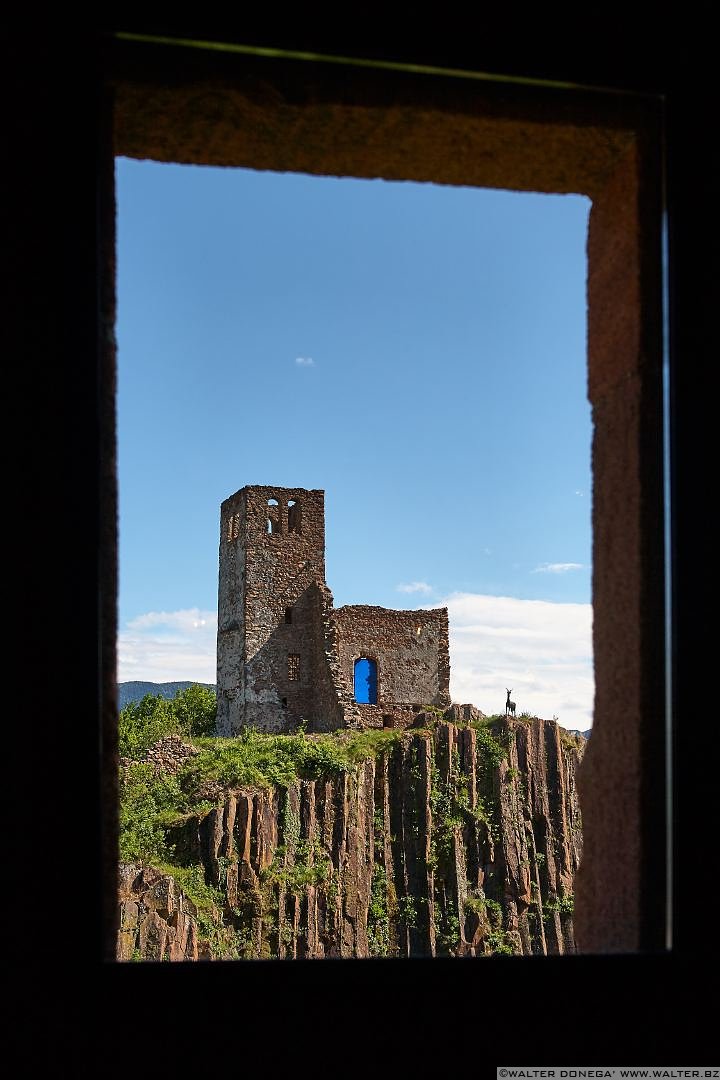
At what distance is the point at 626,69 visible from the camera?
1603 millimetres

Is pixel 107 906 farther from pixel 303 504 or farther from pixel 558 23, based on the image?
pixel 303 504

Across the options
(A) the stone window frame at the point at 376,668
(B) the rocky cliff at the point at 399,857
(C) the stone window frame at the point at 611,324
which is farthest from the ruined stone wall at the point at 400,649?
(C) the stone window frame at the point at 611,324

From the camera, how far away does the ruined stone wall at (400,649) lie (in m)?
24.9

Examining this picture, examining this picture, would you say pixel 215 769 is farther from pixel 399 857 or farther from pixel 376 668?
pixel 376 668

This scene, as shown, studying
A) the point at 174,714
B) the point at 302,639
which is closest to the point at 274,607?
the point at 302,639

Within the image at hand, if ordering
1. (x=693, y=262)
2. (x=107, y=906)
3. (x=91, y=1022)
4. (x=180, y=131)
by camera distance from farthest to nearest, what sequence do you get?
(x=180, y=131), (x=693, y=262), (x=107, y=906), (x=91, y=1022)

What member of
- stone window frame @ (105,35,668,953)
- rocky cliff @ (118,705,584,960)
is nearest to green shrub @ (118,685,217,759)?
rocky cliff @ (118,705,584,960)

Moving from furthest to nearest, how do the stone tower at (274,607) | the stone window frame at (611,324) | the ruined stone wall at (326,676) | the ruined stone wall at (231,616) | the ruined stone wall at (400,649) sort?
the ruined stone wall at (231,616)
the stone tower at (274,607)
the ruined stone wall at (400,649)
the ruined stone wall at (326,676)
the stone window frame at (611,324)

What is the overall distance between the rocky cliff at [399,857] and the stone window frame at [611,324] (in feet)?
35.6

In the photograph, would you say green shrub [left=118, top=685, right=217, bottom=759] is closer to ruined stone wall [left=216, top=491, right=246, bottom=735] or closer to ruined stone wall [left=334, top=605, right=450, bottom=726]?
ruined stone wall [left=216, top=491, right=246, bottom=735]

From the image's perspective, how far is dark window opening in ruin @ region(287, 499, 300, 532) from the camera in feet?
85.4

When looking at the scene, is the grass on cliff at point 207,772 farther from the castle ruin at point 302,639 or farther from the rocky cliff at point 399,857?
the castle ruin at point 302,639

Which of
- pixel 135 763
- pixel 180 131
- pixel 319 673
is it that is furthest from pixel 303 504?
pixel 180 131

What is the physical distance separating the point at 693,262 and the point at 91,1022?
1.51 m
